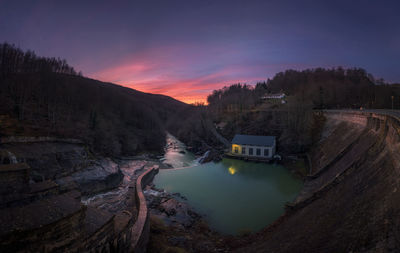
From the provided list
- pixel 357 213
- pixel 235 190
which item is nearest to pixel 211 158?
pixel 235 190

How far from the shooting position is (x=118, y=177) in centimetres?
2384

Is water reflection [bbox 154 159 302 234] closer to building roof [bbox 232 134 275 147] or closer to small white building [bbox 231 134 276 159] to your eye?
small white building [bbox 231 134 276 159]

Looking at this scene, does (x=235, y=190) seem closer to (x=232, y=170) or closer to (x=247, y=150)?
(x=232, y=170)

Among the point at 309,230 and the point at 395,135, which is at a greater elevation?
the point at 395,135

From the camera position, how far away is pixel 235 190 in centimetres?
2278

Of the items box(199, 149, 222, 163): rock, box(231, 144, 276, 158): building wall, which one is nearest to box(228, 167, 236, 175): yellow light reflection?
box(199, 149, 222, 163): rock

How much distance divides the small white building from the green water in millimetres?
2768

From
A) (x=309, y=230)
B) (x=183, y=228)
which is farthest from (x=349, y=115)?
(x=183, y=228)

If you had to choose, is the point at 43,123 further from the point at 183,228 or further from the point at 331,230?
the point at 331,230

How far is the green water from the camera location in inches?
638

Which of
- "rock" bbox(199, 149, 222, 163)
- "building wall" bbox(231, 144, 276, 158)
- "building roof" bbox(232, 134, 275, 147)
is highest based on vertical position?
"building roof" bbox(232, 134, 275, 147)

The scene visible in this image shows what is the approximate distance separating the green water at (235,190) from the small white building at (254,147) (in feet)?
9.08

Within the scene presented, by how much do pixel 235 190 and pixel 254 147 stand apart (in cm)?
1566

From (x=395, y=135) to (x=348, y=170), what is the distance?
3.65 metres
